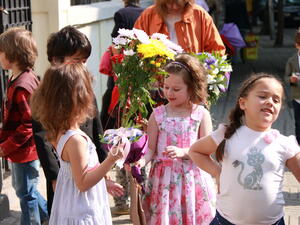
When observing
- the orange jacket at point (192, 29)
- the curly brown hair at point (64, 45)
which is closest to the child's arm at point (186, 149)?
the curly brown hair at point (64, 45)

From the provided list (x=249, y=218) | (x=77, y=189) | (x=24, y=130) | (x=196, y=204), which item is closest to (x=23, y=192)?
(x=24, y=130)

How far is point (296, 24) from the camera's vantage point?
3041 centimetres

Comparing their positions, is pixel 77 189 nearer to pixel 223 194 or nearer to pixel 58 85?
pixel 58 85

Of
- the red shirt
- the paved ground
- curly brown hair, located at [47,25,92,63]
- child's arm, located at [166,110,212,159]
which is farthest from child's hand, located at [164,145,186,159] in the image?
the paved ground

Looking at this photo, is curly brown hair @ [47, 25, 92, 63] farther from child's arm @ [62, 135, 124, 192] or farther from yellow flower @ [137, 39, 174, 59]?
child's arm @ [62, 135, 124, 192]

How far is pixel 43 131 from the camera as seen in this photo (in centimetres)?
417

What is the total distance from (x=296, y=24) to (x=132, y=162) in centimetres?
2778

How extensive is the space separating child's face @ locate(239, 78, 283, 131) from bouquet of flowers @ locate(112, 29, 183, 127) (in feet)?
Result: 2.37

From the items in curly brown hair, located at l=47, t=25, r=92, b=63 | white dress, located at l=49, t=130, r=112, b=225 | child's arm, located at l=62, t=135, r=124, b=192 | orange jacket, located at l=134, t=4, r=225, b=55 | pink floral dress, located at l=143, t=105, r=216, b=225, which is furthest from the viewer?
orange jacket, located at l=134, t=4, r=225, b=55

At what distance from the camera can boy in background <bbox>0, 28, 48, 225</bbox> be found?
4738 millimetres

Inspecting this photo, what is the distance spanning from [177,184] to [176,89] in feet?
2.01

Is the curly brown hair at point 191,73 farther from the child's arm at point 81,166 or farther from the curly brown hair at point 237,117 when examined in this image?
the child's arm at point 81,166

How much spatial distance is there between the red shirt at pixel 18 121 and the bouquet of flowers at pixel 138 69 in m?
0.89

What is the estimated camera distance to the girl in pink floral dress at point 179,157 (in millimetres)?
4363
